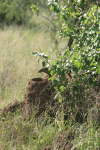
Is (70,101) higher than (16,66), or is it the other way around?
(16,66)

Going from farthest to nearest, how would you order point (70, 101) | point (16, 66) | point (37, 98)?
1. point (16, 66)
2. point (37, 98)
3. point (70, 101)

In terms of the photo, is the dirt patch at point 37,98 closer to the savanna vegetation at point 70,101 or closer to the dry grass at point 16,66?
the savanna vegetation at point 70,101

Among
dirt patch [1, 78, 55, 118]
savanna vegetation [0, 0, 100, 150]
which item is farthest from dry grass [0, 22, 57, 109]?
dirt patch [1, 78, 55, 118]

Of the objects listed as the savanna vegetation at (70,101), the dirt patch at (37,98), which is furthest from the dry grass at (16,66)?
the dirt patch at (37,98)

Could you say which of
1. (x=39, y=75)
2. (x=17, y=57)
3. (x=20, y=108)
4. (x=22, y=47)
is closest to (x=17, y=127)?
(x=20, y=108)

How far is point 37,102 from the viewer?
148 inches

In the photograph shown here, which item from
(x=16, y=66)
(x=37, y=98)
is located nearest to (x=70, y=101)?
(x=37, y=98)

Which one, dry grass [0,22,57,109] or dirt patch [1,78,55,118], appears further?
dry grass [0,22,57,109]

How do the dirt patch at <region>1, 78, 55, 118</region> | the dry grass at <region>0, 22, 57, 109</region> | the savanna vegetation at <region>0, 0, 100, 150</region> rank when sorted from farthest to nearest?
1. the dry grass at <region>0, 22, 57, 109</region>
2. the dirt patch at <region>1, 78, 55, 118</region>
3. the savanna vegetation at <region>0, 0, 100, 150</region>

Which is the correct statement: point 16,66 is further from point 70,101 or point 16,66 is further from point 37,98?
point 70,101

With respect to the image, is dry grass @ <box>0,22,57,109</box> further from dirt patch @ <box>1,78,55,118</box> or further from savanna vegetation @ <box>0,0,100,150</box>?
dirt patch @ <box>1,78,55,118</box>

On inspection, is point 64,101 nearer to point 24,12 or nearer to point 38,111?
point 38,111

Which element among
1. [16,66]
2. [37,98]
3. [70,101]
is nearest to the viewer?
[70,101]

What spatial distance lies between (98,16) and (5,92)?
2.59 m
